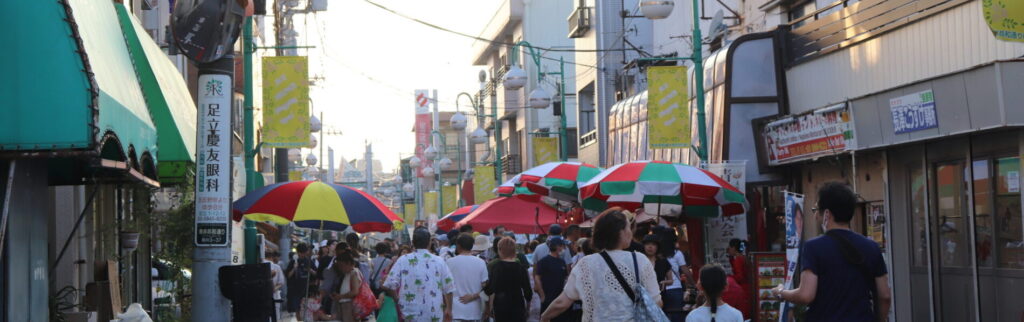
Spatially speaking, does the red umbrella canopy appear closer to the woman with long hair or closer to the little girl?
the woman with long hair

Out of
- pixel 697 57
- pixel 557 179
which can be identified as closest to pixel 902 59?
pixel 697 57

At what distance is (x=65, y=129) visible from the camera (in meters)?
7.28

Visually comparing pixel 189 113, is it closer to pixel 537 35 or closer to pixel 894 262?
pixel 894 262

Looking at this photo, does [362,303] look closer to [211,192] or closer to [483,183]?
[211,192]

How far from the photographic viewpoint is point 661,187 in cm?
1627

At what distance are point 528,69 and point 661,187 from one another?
125ft

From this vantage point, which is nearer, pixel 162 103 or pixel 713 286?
pixel 713 286

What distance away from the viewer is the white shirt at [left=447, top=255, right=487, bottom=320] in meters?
13.7

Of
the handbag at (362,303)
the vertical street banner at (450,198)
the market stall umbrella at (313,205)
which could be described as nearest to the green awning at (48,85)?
the market stall umbrella at (313,205)

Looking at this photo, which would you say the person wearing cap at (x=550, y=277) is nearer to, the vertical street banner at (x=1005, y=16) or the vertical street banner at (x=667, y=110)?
the vertical street banner at (x=1005, y=16)

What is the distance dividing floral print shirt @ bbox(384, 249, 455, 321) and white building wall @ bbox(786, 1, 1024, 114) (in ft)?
20.7

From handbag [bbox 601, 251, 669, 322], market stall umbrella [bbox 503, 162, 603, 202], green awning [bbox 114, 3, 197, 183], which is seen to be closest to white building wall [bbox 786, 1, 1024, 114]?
market stall umbrella [bbox 503, 162, 603, 202]

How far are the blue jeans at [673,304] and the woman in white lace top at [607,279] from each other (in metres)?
5.00

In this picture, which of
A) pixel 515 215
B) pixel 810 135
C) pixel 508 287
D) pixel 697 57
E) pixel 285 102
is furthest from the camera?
pixel 515 215
